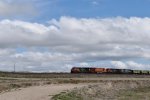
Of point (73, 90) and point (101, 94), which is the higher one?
point (73, 90)

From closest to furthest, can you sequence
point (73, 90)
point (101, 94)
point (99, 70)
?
point (101, 94)
point (73, 90)
point (99, 70)

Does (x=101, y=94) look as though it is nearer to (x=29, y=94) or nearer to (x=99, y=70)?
(x=29, y=94)

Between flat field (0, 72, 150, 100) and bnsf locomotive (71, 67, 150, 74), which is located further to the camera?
bnsf locomotive (71, 67, 150, 74)

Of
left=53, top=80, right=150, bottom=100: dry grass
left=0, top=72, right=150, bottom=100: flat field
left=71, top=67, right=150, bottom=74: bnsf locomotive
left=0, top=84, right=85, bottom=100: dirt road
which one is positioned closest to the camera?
left=0, top=84, right=85, bottom=100: dirt road

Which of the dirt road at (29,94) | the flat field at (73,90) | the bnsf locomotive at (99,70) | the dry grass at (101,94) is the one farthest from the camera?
the bnsf locomotive at (99,70)

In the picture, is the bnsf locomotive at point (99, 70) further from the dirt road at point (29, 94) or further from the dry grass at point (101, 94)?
the dirt road at point (29, 94)

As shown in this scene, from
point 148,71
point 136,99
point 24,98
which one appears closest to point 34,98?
point 24,98

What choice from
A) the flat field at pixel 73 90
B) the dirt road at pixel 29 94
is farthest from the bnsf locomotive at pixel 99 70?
the dirt road at pixel 29 94

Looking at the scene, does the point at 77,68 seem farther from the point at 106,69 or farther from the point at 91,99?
the point at 91,99

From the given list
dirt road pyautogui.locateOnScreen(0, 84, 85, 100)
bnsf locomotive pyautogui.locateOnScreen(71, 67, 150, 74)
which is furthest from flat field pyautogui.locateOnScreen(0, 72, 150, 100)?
bnsf locomotive pyautogui.locateOnScreen(71, 67, 150, 74)

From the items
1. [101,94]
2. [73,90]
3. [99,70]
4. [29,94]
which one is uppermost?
[99,70]

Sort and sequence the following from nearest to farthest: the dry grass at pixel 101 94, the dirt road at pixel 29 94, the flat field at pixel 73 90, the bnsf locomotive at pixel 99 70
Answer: the dirt road at pixel 29 94 → the dry grass at pixel 101 94 → the flat field at pixel 73 90 → the bnsf locomotive at pixel 99 70

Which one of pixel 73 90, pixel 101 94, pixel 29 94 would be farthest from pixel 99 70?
pixel 29 94

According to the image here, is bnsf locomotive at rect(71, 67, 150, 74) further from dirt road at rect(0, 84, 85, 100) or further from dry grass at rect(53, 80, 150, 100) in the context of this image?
dirt road at rect(0, 84, 85, 100)
